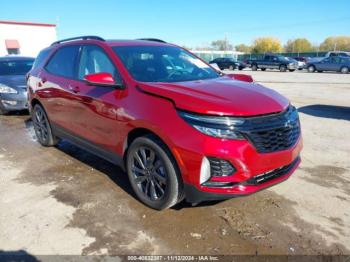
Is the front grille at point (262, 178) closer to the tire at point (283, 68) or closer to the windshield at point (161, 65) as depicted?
the windshield at point (161, 65)

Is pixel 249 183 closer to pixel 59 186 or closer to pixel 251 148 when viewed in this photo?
pixel 251 148

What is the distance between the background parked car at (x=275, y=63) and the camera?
31.8 meters

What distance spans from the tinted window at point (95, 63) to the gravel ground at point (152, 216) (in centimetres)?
144

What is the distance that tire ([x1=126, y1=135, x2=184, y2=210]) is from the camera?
10.6 ft

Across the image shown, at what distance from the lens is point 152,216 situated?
3.51m

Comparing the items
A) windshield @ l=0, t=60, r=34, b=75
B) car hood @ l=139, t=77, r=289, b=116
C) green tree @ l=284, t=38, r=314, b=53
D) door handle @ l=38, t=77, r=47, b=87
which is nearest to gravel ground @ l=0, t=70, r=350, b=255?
car hood @ l=139, t=77, r=289, b=116

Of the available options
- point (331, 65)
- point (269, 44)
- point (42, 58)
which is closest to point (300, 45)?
point (269, 44)

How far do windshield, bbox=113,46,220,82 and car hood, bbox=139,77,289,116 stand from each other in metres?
0.31

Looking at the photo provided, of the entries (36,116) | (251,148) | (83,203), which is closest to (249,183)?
(251,148)

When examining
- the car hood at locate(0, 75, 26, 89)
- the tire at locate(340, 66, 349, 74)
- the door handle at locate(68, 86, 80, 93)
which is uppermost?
the door handle at locate(68, 86, 80, 93)

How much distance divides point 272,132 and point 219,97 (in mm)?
603

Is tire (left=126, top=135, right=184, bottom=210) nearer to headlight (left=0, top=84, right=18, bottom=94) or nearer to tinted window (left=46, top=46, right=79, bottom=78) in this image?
tinted window (left=46, top=46, right=79, bottom=78)

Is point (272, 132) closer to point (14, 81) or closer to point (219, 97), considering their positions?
point (219, 97)

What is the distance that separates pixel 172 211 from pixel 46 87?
3099mm
